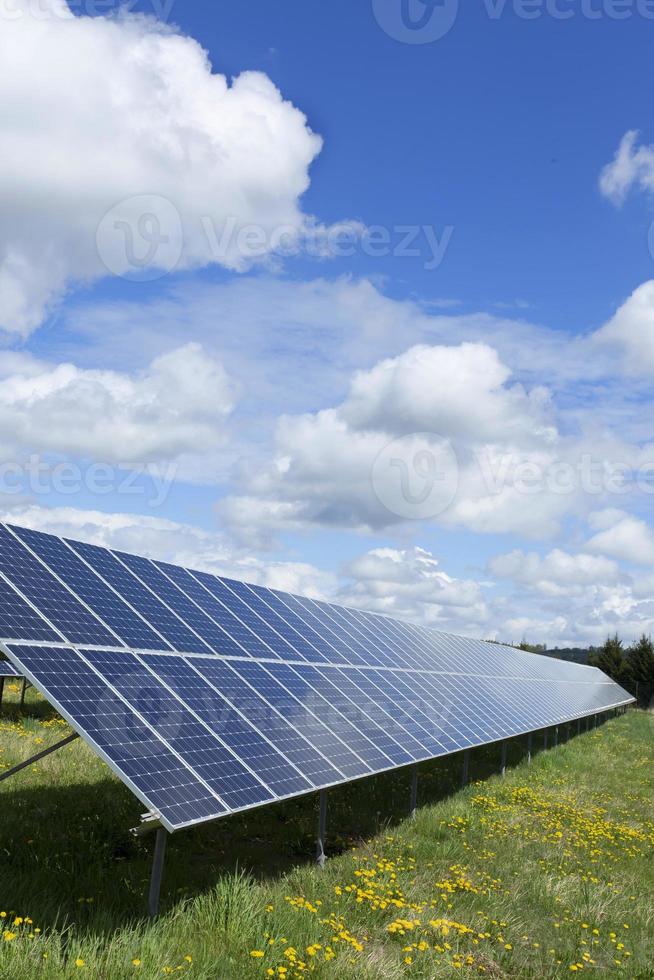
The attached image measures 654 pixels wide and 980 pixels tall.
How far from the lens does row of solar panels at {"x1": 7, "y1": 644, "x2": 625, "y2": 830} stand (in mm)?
9258

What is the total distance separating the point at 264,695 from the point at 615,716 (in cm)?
4894

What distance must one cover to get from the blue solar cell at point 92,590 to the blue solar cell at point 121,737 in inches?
72.7

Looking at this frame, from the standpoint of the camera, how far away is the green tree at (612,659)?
81.4m

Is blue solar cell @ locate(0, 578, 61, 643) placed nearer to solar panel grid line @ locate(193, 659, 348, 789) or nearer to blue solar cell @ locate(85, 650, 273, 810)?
blue solar cell @ locate(85, 650, 273, 810)

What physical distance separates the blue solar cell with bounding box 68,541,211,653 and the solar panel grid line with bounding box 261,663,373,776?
1747mm

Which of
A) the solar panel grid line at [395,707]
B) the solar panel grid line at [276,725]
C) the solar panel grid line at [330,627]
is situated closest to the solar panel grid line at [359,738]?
the solar panel grid line at [276,725]

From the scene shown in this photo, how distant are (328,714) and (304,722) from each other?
47.1 inches

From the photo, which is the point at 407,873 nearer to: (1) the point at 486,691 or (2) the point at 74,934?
(2) the point at 74,934

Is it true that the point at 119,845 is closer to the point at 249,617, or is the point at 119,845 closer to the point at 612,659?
the point at 249,617

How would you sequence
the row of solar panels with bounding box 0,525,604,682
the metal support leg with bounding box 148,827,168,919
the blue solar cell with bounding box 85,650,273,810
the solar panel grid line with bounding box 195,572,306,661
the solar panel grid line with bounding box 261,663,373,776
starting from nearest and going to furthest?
1. the metal support leg with bounding box 148,827,168,919
2. the blue solar cell with bounding box 85,650,273,810
3. the row of solar panels with bounding box 0,525,604,682
4. the solar panel grid line with bounding box 261,663,373,776
5. the solar panel grid line with bounding box 195,572,306,661

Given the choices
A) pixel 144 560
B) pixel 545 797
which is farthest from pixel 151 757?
pixel 545 797

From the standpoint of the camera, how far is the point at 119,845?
12719 mm

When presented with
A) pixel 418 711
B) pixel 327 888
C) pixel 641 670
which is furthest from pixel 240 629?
pixel 641 670

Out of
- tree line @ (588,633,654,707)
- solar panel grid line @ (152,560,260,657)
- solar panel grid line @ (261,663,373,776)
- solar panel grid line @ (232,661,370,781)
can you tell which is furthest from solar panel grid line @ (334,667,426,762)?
tree line @ (588,633,654,707)
